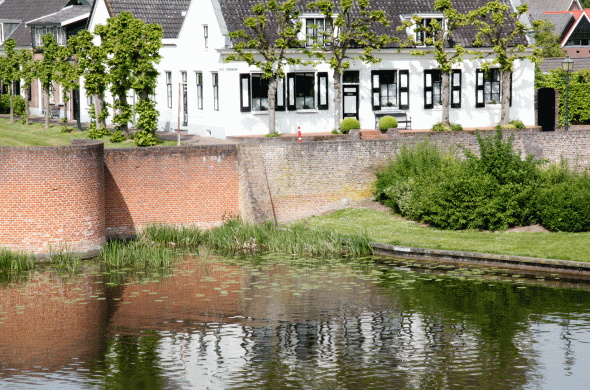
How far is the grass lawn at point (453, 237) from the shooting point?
20.4m

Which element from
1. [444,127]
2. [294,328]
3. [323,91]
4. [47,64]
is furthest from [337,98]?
[294,328]

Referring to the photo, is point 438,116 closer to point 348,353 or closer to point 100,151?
point 100,151

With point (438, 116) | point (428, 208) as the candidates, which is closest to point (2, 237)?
point (428, 208)

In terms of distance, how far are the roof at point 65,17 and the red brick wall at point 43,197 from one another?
76.0ft

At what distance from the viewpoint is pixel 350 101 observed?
3512 cm

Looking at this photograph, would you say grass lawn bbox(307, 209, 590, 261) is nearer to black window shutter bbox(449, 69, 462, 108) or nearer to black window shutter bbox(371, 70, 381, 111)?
black window shutter bbox(371, 70, 381, 111)

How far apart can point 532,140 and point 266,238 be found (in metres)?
10.9

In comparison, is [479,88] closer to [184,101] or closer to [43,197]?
[184,101]

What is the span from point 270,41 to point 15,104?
727 inches

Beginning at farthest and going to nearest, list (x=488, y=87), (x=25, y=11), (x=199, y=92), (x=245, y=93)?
1. (x=25, y=11)
2. (x=488, y=87)
3. (x=199, y=92)
4. (x=245, y=93)

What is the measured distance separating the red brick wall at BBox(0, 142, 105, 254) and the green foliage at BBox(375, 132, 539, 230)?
9152 mm

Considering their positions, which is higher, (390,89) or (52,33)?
(52,33)

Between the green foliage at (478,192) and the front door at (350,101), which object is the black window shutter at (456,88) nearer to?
the front door at (350,101)

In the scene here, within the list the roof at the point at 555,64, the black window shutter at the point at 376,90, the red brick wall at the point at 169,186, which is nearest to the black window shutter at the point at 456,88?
the black window shutter at the point at 376,90
